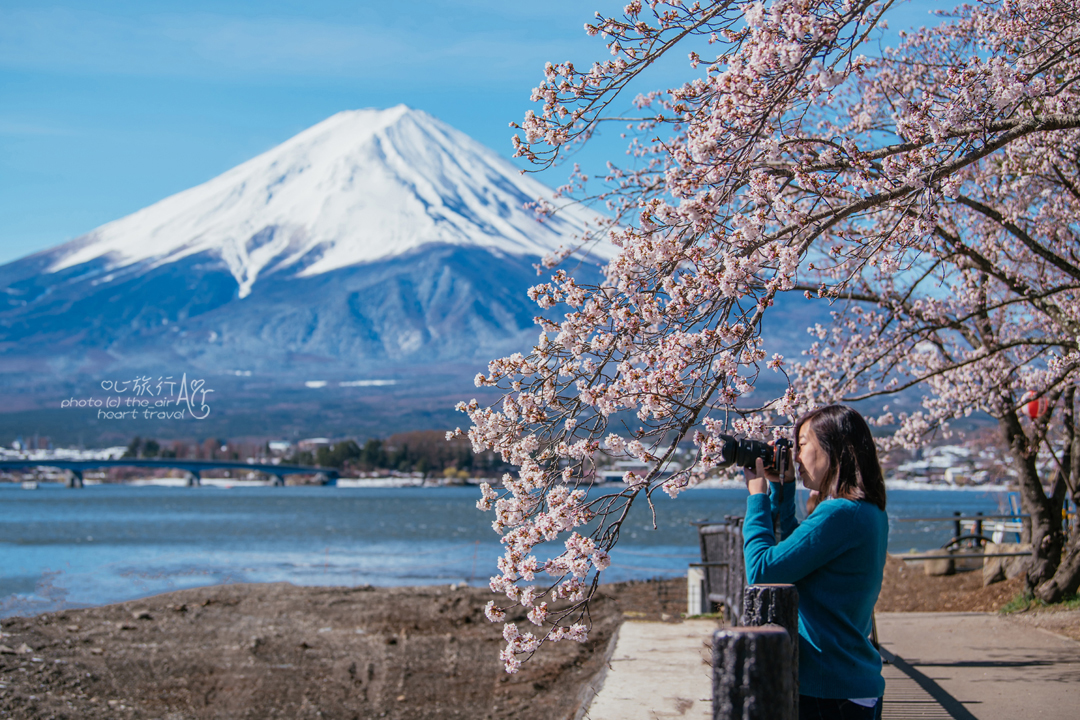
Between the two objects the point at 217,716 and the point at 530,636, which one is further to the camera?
the point at 217,716

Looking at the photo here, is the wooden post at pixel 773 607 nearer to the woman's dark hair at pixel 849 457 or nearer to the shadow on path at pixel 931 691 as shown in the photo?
the woman's dark hair at pixel 849 457

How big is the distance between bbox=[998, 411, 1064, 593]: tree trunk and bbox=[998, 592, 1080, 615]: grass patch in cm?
16

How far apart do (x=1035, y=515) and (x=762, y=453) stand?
9376mm

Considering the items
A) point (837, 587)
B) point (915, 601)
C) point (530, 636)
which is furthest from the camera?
point (915, 601)

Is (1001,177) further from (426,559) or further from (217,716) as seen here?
(426,559)

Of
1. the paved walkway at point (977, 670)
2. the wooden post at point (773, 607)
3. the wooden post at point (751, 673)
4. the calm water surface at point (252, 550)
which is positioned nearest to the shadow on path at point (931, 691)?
the paved walkway at point (977, 670)

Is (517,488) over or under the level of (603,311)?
under

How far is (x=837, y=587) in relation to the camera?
2803mm

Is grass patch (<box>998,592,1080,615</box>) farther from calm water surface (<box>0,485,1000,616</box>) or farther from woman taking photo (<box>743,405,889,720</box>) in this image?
calm water surface (<box>0,485,1000,616</box>)

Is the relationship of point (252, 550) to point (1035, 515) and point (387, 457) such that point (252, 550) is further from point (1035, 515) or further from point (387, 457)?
point (387, 457)

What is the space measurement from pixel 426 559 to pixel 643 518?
118 ft

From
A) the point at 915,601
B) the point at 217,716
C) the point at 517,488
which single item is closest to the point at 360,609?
the point at 217,716

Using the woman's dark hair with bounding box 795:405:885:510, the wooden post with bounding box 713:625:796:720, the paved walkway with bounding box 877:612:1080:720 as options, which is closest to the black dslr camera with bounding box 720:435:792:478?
the woman's dark hair with bounding box 795:405:885:510

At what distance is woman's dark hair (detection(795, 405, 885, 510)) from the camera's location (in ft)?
9.36
